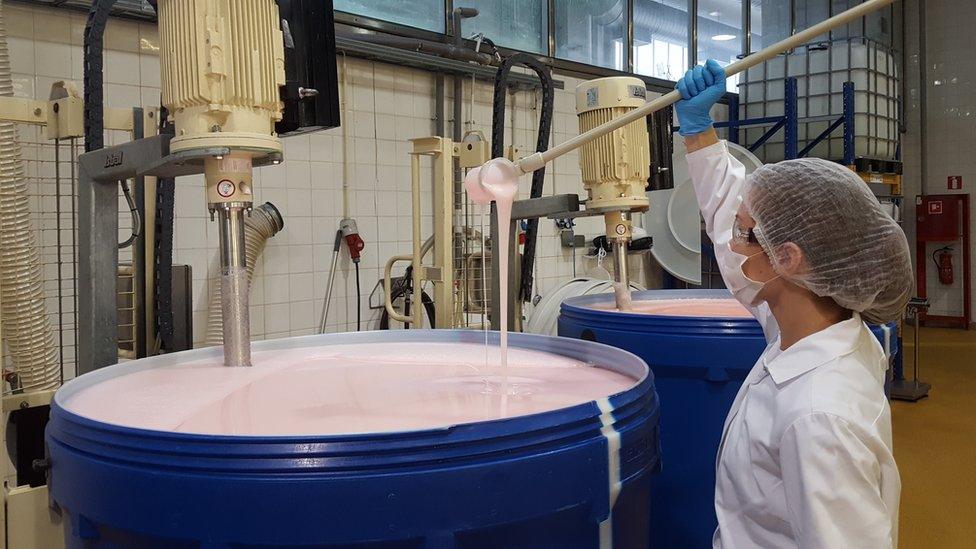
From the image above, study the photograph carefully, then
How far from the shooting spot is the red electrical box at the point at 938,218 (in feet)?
24.5

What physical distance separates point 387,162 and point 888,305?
332 centimetres

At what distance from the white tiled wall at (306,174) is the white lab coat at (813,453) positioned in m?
2.82

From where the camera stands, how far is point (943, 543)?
271 cm

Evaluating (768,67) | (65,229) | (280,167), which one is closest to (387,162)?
(280,167)

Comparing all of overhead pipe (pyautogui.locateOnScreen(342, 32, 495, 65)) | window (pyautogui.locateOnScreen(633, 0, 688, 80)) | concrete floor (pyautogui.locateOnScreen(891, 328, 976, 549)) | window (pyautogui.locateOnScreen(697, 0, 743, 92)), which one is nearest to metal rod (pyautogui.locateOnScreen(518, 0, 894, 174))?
concrete floor (pyautogui.locateOnScreen(891, 328, 976, 549))

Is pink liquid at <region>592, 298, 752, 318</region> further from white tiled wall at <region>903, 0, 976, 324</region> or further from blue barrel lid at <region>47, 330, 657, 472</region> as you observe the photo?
white tiled wall at <region>903, 0, 976, 324</region>

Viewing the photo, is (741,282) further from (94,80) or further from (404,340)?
(94,80)

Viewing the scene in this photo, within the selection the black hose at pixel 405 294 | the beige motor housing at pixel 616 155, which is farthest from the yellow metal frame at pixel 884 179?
the beige motor housing at pixel 616 155

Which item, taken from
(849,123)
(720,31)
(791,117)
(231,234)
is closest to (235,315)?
(231,234)

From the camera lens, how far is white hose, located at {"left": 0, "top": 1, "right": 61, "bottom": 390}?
1.85 m

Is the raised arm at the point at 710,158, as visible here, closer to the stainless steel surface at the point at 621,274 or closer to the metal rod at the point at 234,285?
the stainless steel surface at the point at 621,274

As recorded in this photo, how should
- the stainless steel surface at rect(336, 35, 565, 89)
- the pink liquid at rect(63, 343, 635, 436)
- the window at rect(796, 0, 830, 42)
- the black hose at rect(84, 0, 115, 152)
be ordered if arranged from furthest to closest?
the window at rect(796, 0, 830, 42)
the stainless steel surface at rect(336, 35, 565, 89)
the black hose at rect(84, 0, 115, 152)
the pink liquid at rect(63, 343, 635, 436)

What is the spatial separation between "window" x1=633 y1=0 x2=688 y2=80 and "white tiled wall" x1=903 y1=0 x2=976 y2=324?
3148mm

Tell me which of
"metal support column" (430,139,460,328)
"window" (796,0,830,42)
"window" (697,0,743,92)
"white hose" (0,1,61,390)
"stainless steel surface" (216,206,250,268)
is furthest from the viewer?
"window" (796,0,830,42)
